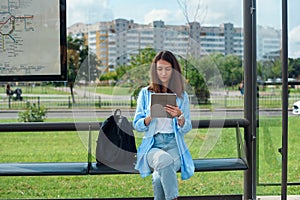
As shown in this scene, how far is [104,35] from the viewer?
4.37 m

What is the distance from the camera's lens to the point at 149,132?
12.3 feet

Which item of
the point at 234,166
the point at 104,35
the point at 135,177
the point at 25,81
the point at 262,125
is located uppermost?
the point at 104,35

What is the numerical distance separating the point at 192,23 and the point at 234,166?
55.0 inches

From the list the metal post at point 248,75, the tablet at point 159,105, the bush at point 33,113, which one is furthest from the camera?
the bush at point 33,113

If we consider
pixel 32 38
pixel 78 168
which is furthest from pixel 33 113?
pixel 78 168

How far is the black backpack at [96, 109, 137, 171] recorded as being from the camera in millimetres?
3887

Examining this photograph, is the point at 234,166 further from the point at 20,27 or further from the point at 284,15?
the point at 20,27

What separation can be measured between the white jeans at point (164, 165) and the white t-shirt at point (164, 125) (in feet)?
0.10

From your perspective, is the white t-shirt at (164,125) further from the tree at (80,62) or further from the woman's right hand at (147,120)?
the tree at (80,62)

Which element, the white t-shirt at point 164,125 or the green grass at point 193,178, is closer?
the white t-shirt at point 164,125

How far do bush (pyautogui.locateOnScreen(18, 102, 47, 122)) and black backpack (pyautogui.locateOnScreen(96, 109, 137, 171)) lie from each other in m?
1.53

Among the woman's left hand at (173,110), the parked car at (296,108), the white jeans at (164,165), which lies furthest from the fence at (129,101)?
the white jeans at (164,165)

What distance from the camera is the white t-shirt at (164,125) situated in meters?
3.74

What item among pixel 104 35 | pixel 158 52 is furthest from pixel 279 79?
pixel 104 35
